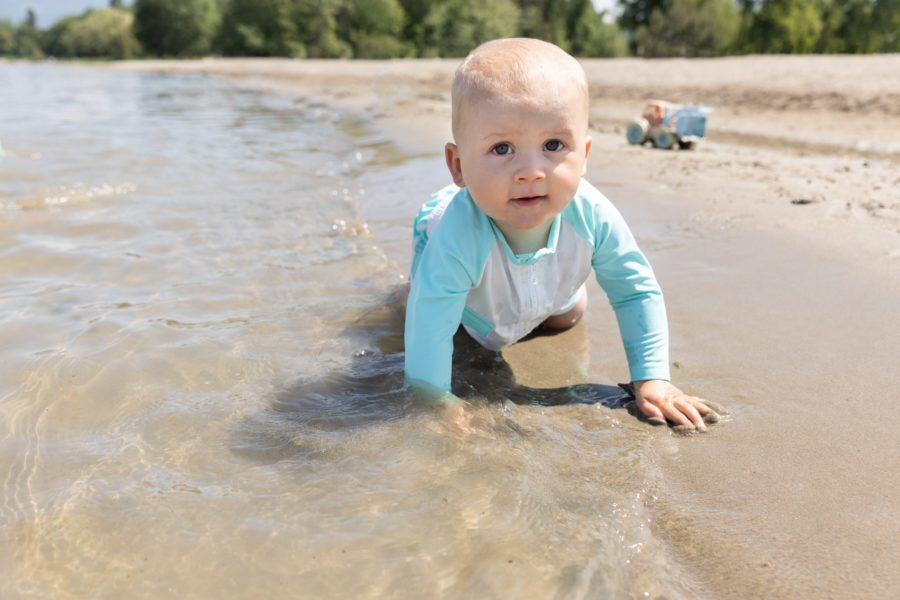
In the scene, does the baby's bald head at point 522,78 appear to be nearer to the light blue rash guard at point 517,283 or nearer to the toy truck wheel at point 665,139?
the light blue rash guard at point 517,283

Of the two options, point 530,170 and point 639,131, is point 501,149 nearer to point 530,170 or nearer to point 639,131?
point 530,170

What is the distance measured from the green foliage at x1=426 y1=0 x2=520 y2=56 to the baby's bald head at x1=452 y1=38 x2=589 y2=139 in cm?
4797

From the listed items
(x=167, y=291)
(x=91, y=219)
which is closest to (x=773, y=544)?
(x=167, y=291)

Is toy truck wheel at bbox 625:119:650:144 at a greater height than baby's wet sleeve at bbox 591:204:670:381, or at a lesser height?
greater

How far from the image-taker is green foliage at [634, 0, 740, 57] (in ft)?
134

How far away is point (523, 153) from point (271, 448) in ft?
3.24

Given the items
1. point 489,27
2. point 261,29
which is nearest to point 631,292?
point 489,27

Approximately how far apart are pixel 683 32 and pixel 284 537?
4464 centimetres

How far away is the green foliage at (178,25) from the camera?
2479 inches

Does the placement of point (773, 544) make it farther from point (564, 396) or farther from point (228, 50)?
point (228, 50)

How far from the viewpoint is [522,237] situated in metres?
2.18

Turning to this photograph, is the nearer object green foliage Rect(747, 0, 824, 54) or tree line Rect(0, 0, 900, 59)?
green foliage Rect(747, 0, 824, 54)

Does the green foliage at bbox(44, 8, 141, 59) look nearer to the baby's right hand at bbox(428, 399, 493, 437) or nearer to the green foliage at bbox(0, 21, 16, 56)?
the green foliage at bbox(0, 21, 16, 56)

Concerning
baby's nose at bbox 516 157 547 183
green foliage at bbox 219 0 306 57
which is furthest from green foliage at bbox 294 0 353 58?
baby's nose at bbox 516 157 547 183
